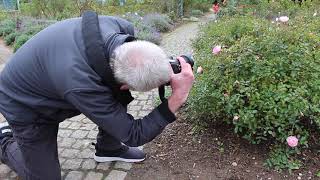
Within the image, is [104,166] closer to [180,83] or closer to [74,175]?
[74,175]

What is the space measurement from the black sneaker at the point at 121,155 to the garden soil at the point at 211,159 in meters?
0.07

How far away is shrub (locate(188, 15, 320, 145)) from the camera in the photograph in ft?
10.3

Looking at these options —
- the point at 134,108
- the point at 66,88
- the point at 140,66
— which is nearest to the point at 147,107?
the point at 134,108

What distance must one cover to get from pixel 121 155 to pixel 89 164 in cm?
29

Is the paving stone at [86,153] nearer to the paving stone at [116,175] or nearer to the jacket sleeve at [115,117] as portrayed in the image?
the paving stone at [116,175]

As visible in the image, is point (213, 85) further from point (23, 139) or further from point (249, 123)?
point (23, 139)

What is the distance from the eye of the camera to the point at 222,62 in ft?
11.5

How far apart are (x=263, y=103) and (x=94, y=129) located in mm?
1901

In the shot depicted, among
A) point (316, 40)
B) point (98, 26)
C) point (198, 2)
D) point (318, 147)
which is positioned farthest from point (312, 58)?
point (198, 2)

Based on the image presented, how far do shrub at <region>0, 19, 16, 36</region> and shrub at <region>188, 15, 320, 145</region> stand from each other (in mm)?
7795

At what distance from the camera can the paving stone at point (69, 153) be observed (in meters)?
3.72

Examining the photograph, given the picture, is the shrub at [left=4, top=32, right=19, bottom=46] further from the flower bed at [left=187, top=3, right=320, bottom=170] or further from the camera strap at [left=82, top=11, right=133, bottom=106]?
the camera strap at [left=82, top=11, right=133, bottom=106]

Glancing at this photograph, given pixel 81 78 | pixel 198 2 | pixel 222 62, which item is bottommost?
pixel 198 2

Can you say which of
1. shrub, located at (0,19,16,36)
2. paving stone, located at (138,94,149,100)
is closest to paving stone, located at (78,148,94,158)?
paving stone, located at (138,94,149,100)
